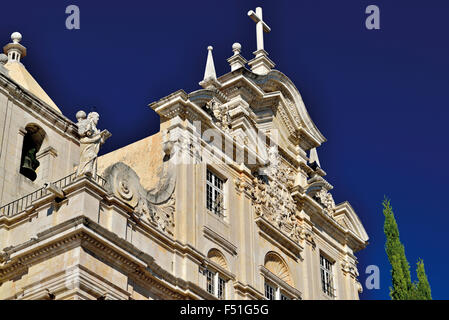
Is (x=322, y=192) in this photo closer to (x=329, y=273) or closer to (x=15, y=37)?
(x=329, y=273)

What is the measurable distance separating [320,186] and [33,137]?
12281 millimetres

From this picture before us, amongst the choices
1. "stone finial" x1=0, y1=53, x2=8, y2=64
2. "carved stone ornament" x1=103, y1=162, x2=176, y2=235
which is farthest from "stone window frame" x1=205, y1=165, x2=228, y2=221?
"stone finial" x1=0, y1=53, x2=8, y2=64

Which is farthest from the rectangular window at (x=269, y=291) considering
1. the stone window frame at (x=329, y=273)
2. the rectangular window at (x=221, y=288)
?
the stone window frame at (x=329, y=273)

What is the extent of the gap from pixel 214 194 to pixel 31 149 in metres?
6.79

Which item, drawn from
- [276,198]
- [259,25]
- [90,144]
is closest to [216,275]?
[276,198]

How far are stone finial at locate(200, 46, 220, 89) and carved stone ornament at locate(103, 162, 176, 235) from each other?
4.85 metres

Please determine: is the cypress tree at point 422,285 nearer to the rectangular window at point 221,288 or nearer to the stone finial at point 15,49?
the rectangular window at point 221,288

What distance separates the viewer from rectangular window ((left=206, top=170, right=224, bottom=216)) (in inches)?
1451

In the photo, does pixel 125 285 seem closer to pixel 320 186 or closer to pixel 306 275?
pixel 306 275

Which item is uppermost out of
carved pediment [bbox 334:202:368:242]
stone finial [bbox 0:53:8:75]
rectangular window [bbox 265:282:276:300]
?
stone finial [bbox 0:53:8:75]

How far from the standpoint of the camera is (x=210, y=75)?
129ft

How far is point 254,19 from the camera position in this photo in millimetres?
44750

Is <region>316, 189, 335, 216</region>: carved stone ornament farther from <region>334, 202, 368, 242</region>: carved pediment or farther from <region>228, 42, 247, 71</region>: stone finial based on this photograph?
<region>228, 42, 247, 71</region>: stone finial
